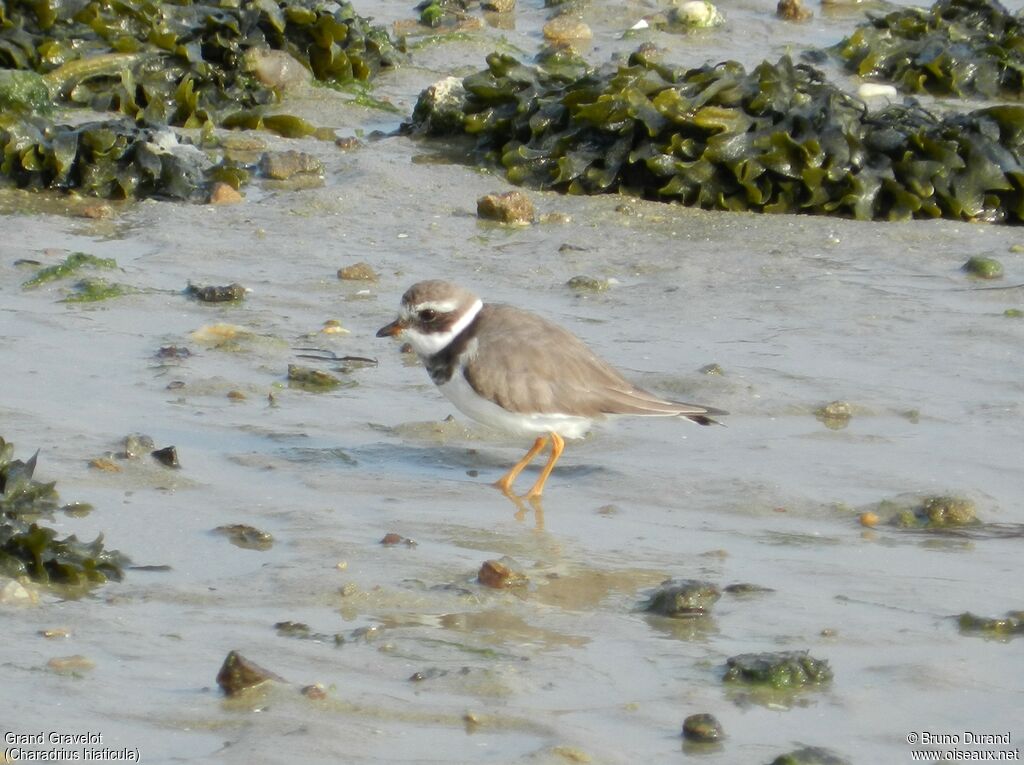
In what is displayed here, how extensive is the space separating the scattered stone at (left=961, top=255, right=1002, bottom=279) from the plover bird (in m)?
2.36

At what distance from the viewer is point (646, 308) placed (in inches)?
268

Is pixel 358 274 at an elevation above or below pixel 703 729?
below

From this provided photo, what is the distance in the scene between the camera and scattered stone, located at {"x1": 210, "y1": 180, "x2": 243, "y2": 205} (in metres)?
7.83

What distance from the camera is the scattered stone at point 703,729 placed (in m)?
3.44

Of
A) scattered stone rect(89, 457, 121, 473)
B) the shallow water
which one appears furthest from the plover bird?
scattered stone rect(89, 457, 121, 473)

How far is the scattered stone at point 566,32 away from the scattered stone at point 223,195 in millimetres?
4058

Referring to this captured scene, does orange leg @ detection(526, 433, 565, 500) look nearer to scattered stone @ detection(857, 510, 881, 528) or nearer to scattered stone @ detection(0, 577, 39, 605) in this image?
scattered stone @ detection(857, 510, 881, 528)

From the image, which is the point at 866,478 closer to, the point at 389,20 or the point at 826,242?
the point at 826,242

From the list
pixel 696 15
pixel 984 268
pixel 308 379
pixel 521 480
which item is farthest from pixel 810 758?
pixel 696 15

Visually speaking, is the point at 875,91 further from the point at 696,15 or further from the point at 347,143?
the point at 347,143

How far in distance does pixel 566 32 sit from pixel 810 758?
8750 mm

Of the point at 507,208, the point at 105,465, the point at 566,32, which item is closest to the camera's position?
the point at 105,465

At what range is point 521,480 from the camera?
549 cm

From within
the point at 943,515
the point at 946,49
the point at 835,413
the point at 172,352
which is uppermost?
the point at 946,49
